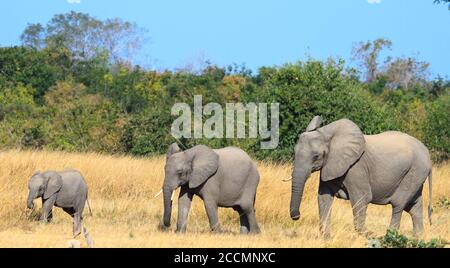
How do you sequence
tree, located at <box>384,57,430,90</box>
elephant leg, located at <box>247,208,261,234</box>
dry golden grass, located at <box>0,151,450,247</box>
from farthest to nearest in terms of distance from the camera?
tree, located at <box>384,57,430,90</box> < elephant leg, located at <box>247,208,261,234</box> < dry golden grass, located at <box>0,151,450,247</box>

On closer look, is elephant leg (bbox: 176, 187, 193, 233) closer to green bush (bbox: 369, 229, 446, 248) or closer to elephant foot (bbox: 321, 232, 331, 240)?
elephant foot (bbox: 321, 232, 331, 240)

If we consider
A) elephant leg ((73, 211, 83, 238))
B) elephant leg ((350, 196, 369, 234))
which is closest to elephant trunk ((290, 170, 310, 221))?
elephant leg ((350, 196, 369, 234))

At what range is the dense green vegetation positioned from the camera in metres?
23.4

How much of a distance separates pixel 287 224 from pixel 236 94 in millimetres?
23521

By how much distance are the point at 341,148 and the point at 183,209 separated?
2335 mm

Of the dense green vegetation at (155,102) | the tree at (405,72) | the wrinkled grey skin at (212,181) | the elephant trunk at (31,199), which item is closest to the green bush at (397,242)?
the wrinkled grey skin at (212,181)

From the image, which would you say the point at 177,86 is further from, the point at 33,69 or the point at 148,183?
the point at 148,183

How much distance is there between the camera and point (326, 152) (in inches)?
453

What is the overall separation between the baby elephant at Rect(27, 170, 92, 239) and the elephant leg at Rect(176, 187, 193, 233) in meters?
1.61

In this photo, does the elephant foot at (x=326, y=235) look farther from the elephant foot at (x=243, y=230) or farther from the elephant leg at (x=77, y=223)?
Result: the elephant leg at (x=77, y=223)

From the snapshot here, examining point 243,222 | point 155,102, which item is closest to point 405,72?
point 155,102

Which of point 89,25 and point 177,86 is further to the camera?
point 89,25

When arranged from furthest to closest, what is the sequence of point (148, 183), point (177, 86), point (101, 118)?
point (177, 86)
point (101, 118)
point (148, 183)
